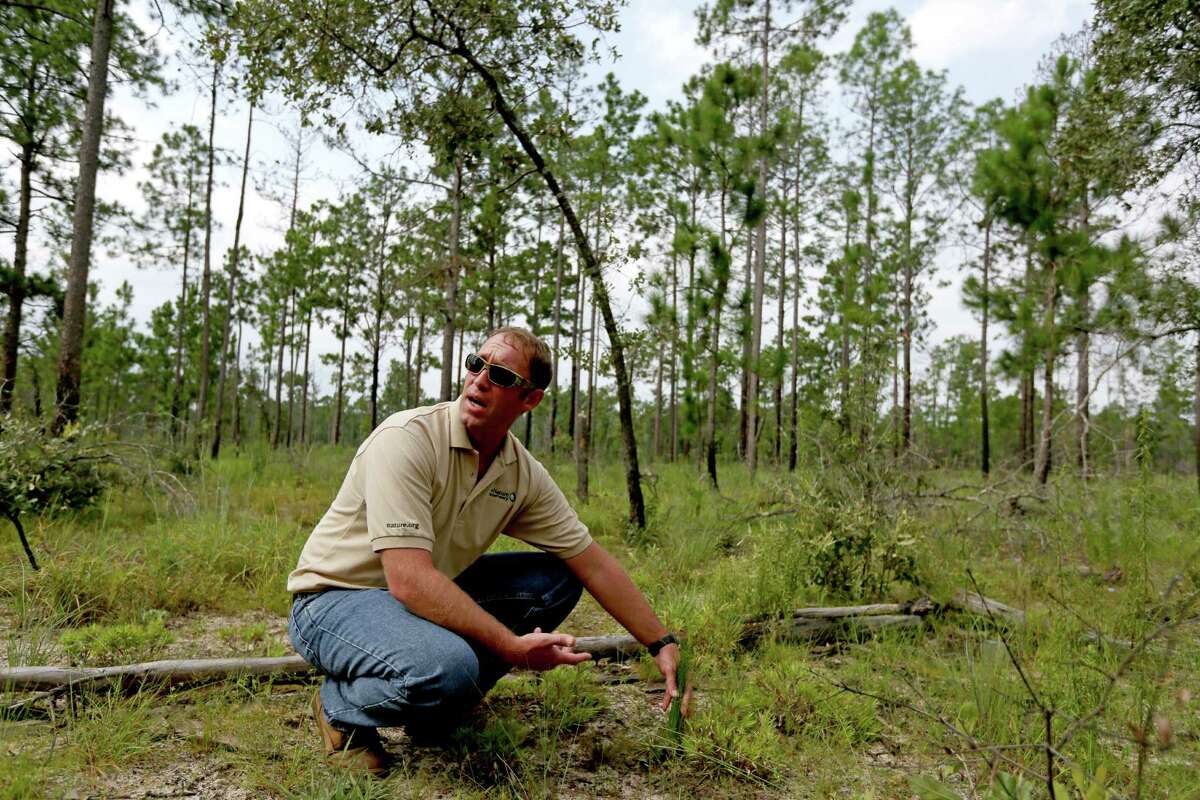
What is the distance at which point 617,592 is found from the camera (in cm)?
234

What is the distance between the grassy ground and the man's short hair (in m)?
1.22

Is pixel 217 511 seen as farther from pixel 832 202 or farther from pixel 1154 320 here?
pixel 832 202

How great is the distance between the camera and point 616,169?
1441cm

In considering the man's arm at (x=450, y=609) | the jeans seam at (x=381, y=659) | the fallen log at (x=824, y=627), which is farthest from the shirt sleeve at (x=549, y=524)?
the fallen log at (x=824, y=627)

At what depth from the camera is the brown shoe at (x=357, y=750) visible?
1.99 meters

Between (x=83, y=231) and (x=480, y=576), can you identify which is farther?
(x=83, y=231)

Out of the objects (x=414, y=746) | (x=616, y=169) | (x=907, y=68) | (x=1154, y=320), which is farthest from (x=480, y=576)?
(x=907, y=68)

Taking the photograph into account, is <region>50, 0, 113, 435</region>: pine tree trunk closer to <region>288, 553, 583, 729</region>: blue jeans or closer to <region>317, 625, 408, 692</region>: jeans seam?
<region>288, 553, 583, 729</region>: blue jeans

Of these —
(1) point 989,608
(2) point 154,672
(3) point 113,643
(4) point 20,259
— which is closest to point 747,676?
(1) point 989,608

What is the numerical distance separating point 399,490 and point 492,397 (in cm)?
43

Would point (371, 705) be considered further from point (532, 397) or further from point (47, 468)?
point (47, 468)

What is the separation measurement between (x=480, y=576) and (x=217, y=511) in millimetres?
3850

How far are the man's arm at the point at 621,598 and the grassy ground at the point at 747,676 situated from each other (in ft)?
1.03

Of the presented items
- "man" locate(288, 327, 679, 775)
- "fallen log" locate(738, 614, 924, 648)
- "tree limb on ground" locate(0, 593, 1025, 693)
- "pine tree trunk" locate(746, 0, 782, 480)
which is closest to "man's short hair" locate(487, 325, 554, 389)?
"man" locate(288, 327, 679, 775)
